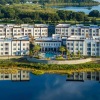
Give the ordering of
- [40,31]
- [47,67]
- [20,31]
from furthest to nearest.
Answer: [40,31], [20,31], [47,67]

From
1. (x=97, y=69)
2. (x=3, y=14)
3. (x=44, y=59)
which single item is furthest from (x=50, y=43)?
(x=3, y=14)

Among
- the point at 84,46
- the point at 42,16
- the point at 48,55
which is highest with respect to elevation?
the point at 42,16

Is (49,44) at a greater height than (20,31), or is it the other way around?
(20,31)

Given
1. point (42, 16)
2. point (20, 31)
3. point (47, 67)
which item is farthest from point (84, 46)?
point (42, 16)

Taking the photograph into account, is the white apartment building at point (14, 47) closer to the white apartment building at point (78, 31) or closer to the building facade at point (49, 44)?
the building facade at point (49, 44)

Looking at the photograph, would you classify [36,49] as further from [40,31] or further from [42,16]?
[42,16]

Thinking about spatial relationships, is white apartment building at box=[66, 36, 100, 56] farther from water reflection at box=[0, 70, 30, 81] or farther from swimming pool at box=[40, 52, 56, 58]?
water reflection at box=[0, 70, 30, 81]

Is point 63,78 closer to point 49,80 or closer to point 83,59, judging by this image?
point 49,80
